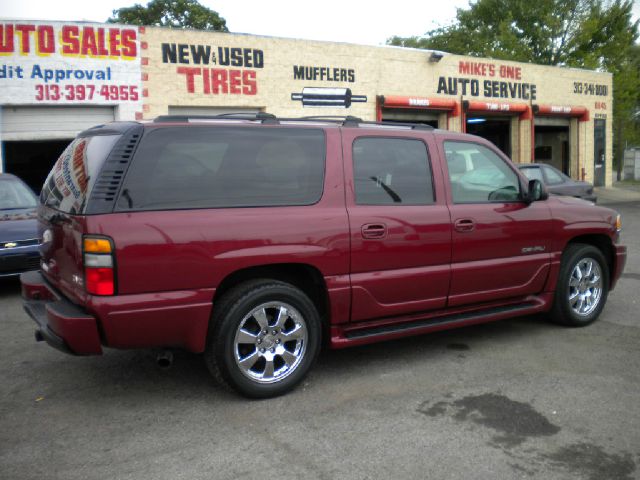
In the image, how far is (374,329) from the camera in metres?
4.61

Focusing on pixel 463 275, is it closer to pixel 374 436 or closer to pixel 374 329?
pixel 374 329

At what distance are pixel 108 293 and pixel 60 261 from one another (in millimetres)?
654

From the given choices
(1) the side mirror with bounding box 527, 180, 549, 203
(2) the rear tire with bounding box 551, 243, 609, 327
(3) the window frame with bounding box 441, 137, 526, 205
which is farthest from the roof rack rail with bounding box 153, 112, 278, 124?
(2) the rear tire with bounding box 551, 243, 609, 327

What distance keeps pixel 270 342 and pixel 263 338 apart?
0.06m

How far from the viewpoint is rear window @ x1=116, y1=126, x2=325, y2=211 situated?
383 centimetres

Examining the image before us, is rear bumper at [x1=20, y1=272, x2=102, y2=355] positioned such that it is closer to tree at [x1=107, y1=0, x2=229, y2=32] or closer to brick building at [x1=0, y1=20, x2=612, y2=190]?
brick building at [x1=0, y1=20, x2=612, y2=190]

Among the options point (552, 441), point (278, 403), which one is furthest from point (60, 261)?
point (552, 441)

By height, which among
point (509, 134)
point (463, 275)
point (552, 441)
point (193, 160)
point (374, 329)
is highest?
point (509, 134)

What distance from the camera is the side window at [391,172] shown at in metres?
4.56

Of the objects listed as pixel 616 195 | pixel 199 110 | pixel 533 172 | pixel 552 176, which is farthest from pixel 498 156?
pixel 616 195

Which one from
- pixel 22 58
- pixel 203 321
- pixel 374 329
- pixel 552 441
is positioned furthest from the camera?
pixel 22 58

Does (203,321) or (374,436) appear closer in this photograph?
(374,436)

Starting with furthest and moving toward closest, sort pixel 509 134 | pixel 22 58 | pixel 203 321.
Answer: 1. pixel 509 134
2. pixel 22 58
3. pixel 203 321

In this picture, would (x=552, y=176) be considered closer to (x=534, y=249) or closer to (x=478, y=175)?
(x=534, y=249)
